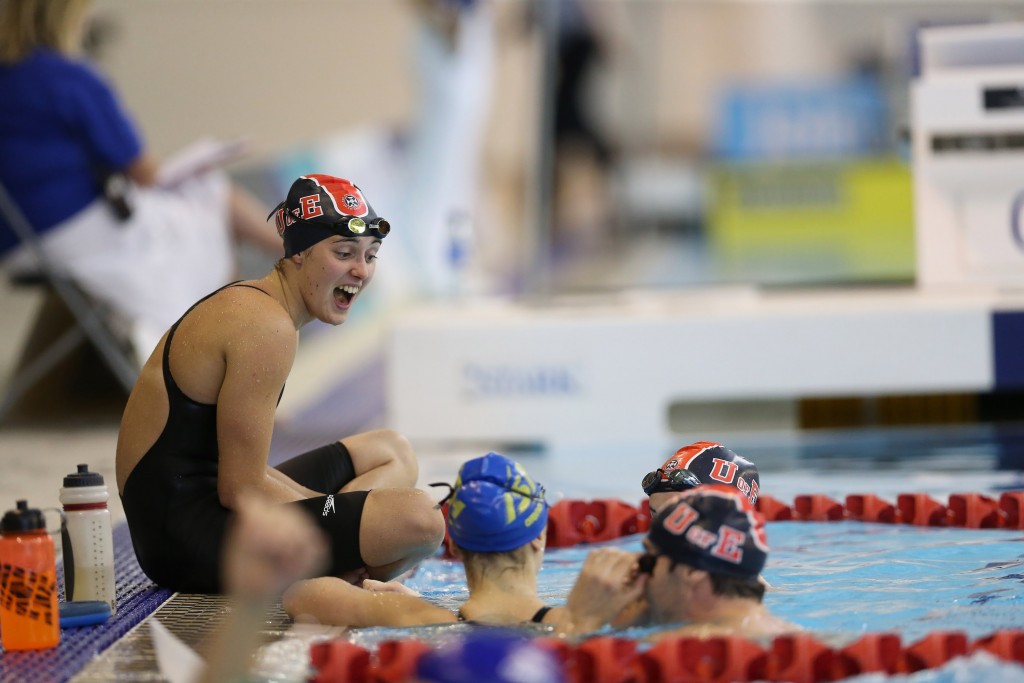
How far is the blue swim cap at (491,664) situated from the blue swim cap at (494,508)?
105 cm

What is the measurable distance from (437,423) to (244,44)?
5127 millimetres

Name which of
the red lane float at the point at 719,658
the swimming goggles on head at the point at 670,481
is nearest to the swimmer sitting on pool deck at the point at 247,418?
the swimming goggles on head at the point at 670,481

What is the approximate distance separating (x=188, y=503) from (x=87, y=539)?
258mm

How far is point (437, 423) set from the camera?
679 cm

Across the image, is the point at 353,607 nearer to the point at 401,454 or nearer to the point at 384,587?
the point at 384,587

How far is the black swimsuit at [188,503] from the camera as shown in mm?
3383

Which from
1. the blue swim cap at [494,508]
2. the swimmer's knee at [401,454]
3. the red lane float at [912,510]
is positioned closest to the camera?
the blue swim cap at [494,508]

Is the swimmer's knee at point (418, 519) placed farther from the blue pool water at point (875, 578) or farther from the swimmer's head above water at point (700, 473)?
the swimmer's head above water at point (700, 473)

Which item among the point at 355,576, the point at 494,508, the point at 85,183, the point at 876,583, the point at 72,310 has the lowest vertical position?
the point at 876,583

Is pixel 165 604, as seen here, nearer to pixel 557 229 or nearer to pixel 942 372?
pixel 942 372

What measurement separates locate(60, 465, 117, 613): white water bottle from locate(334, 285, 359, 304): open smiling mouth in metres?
0.72

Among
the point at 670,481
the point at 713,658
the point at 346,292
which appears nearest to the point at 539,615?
the point at 713,658

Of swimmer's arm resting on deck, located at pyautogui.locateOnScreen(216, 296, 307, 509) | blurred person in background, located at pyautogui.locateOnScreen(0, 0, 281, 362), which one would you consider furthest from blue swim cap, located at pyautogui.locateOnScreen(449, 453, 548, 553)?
blurred person in background, located at pyautogui.locateOnScreen(0, 0, 281, 362)

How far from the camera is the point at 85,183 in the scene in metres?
7.31
